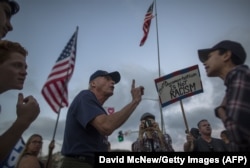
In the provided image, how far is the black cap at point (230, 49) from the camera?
2211 millimetres

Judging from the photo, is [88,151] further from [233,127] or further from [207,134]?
[207,134]

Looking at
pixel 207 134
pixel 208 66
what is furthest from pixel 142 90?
pixel 207 134

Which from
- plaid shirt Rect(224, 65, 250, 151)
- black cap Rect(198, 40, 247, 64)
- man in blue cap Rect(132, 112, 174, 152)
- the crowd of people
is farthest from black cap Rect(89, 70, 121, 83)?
man in blue cap Rect(132, 112, 174, 152)

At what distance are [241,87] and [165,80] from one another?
6.93ft

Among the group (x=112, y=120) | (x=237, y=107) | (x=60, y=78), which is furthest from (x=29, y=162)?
(x=237, y=107)

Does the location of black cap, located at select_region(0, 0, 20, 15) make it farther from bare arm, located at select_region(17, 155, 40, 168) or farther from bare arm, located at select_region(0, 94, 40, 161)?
bare arm, located at select_region(17, 155, 40, 168)

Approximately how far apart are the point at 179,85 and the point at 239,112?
2080 mm

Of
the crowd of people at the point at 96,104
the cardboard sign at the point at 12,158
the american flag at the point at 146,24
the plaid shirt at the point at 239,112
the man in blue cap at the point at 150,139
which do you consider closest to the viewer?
the crowd of people at the point at 96,104

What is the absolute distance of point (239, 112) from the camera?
5.94 feet

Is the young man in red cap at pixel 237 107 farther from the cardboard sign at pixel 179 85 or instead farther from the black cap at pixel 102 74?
the cardboard sign at pixel 179 85

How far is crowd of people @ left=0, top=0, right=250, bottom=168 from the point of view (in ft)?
4.90

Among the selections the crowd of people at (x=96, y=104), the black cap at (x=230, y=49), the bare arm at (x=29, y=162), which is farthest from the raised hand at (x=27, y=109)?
the bare arm at (x=29, y=162)

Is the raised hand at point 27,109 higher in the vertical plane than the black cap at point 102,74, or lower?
lower

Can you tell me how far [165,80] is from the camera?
155 inches
